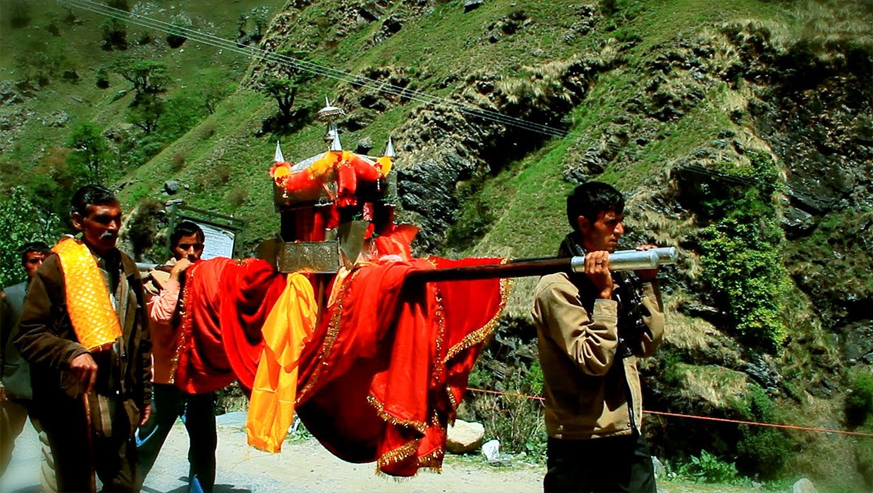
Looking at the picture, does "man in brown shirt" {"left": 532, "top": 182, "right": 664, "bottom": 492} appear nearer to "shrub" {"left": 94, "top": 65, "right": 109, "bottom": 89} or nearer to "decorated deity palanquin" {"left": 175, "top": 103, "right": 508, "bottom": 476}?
"decorated deity palanquin" {"left": 175, "top": 103, "right": 508, "bottom": 476}

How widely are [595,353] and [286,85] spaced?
35885mm

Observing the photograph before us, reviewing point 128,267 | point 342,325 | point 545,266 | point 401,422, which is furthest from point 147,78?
point 545,266

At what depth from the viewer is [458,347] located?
3777 millimetres

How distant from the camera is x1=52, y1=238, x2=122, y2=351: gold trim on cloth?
320 cm

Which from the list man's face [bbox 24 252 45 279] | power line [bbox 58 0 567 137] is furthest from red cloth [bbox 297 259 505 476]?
power line [bbox 58 0 567 137]

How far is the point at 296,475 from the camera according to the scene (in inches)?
259

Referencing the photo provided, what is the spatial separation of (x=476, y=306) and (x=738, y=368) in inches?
504

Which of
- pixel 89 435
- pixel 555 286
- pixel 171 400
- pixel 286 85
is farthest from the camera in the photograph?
pixel 286 85

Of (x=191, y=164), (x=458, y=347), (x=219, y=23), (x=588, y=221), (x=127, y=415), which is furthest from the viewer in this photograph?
(x=219, y=23)

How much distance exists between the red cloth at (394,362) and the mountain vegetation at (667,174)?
4515 millimetres

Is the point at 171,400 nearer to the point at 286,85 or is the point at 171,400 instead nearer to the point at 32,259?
the point at 32,259

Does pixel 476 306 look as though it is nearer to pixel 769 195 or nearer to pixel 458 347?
pixel 458 347

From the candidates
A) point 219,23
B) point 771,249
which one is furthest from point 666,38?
Result: point 219,23

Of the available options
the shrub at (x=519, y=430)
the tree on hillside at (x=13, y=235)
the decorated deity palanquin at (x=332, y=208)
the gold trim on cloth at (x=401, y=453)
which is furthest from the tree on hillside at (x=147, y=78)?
the gold trim on cloth at (x=401, y=453)
